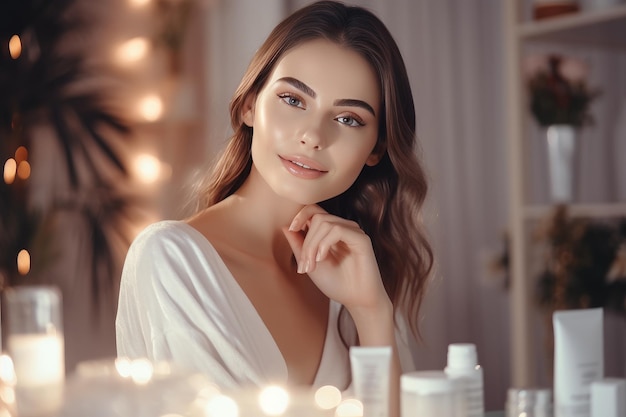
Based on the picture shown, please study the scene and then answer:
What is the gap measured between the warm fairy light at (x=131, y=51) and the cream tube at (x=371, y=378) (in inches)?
99.1

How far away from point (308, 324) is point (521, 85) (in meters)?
1.39

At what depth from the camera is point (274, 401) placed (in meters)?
0.80

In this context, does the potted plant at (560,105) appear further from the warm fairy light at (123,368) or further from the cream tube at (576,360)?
the warm fairy light at (123,368)

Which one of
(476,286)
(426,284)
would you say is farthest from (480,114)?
(426,284)

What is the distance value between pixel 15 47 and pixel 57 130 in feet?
0.89

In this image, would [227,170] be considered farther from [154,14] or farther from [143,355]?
[154,14]

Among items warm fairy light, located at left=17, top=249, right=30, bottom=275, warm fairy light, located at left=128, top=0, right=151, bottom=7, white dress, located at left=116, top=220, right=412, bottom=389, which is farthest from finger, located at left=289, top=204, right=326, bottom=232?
warm fairy light, located at left=128, top=0, right=151, bottom=7

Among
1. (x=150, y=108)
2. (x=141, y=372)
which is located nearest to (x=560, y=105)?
(x=150, y=108)

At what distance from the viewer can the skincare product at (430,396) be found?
0.82 m

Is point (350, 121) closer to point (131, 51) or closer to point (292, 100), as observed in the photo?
point (292, 100)

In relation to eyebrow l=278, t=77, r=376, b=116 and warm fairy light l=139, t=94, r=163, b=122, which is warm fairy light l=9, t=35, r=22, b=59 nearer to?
warm fairy light l=139, t=94, r=163, b=122

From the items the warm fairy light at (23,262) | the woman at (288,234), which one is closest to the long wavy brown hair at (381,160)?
the woman at (288,234)

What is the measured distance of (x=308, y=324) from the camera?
1.42m

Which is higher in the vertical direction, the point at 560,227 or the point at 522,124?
the point at 522,124
